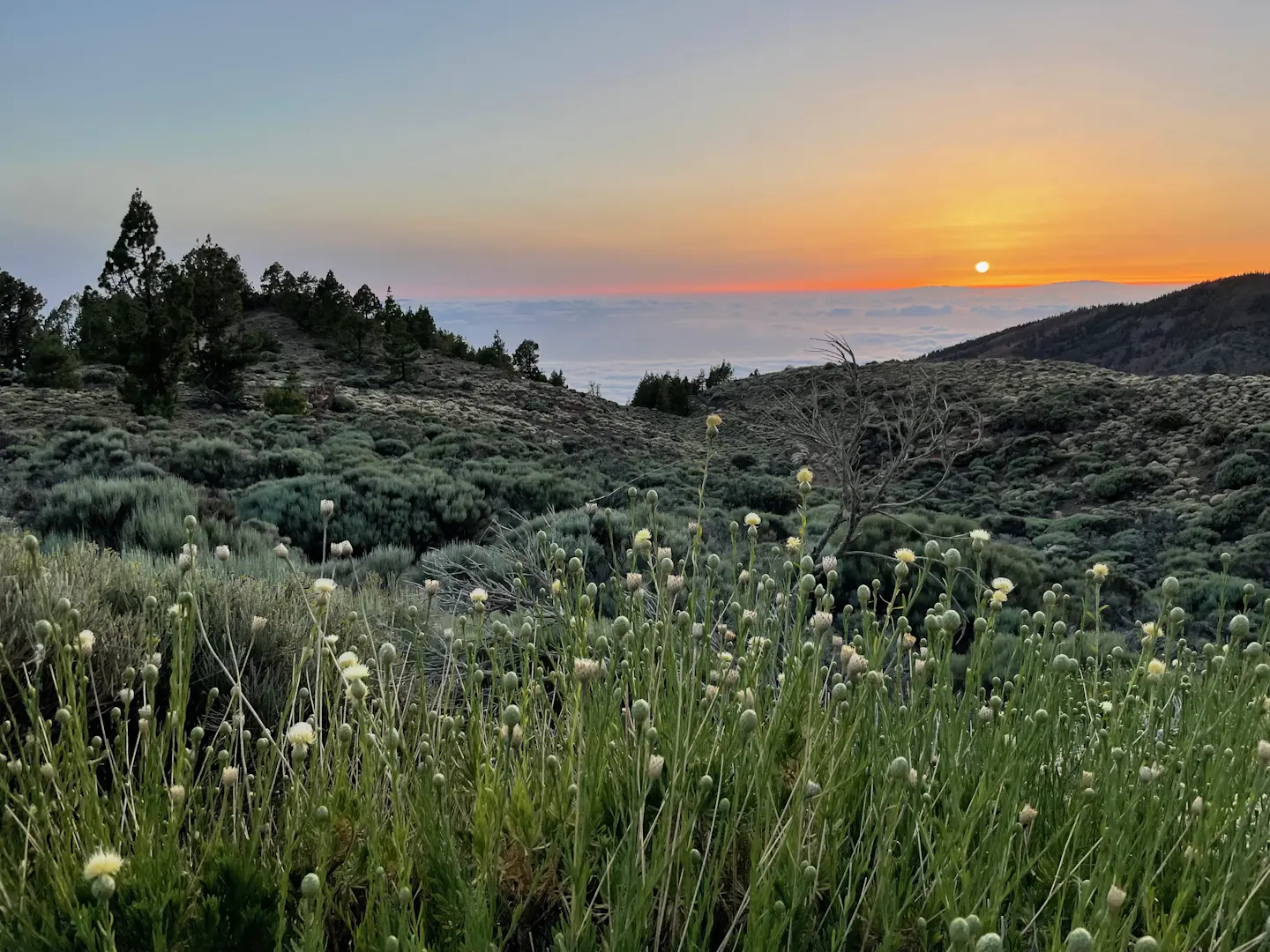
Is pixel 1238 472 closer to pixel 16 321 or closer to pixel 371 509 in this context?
pixel 371 509

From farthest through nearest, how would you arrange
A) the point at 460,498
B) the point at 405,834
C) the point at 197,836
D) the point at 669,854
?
the point at 460,498 < the point at 197,836 < the point at 405,834 < the point at 669,854

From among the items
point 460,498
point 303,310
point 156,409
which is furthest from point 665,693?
point 303,310

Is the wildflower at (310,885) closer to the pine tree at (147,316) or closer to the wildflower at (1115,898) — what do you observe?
the wildflower at (1115,898)

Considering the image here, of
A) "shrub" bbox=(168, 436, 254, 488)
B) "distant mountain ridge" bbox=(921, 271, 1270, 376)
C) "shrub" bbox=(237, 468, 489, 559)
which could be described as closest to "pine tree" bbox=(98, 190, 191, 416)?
"shrub" bbox=(168, 436, 254, 488)

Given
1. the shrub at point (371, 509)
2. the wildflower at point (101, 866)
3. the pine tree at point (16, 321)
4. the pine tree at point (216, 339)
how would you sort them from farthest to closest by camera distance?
1. the pine tree at point (16, 321)
2. the pine tree at point (216, 339)
3. the shrub at point (371, 509)
4. the wildflower at point (101, 866)

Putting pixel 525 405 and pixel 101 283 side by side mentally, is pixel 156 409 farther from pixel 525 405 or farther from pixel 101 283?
pixel 525 405

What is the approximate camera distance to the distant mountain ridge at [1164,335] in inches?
2287

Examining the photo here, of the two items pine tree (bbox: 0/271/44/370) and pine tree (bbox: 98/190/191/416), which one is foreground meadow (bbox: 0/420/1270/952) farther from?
pine tree (bbox: 0/271/44/370)

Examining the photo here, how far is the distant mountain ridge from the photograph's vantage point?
191 feet

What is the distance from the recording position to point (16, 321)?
36.3 m

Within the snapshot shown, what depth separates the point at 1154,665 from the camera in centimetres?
247

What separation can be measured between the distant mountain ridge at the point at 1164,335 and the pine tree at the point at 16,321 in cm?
5762

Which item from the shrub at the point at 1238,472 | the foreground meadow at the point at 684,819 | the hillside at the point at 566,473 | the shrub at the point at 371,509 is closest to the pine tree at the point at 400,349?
the hillside at the point at 566,473

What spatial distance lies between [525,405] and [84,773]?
3690cm
